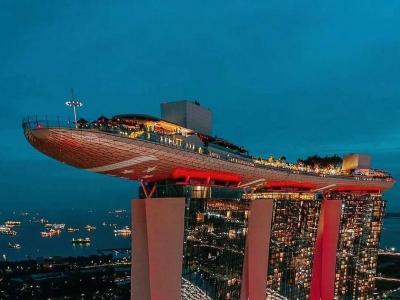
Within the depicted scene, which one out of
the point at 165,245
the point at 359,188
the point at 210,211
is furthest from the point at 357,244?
the point at 165,245

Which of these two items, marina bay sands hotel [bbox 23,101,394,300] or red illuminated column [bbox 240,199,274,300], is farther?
red illuminated column [bbox 240,199,274,300]

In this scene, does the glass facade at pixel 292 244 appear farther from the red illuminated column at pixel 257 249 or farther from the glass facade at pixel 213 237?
the glass facade at pixel 213 237

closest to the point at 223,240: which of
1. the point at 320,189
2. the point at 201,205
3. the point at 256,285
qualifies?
→ the point at 201,205

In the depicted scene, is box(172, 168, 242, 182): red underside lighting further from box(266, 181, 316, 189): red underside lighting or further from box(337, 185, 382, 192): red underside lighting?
box(337, 185, 382, 192): red underside lighting

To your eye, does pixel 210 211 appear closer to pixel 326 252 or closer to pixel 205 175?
pixel 205 175

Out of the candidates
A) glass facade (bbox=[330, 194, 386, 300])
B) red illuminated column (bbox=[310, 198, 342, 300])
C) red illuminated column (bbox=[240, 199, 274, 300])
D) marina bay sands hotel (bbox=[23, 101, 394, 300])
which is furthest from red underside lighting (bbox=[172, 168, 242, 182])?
glass facade (bbox=[330, 194, 386, 300])

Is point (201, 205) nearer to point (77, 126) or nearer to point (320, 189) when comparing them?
point (77, 126)
